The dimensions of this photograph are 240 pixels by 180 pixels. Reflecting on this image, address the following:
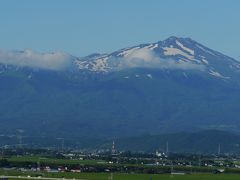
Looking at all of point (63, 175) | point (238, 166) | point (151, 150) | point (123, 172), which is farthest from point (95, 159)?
point (151, 150)

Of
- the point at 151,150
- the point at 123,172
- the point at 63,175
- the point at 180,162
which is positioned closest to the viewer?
the point at 63,175

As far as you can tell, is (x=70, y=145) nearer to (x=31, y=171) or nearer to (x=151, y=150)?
(x=151, y=150)

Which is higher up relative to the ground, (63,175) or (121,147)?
(121,147)

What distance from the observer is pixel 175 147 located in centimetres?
19650

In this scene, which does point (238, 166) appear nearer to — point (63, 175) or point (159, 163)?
point (159, 163)

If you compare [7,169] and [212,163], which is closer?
[7,169]

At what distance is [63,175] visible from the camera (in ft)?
310

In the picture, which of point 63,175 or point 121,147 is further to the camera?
point 121,147

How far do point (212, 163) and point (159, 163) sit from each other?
24.7 ft

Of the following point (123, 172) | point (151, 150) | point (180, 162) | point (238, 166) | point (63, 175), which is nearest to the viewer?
point (63, 175)

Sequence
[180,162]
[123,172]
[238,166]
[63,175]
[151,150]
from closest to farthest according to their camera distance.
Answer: [63,175] < [123,172] < [238,166] < [180,162] < [151,150]

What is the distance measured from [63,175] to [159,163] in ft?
116

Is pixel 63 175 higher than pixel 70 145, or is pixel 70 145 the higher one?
pixel 70 145

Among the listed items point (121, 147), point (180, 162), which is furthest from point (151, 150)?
point (180, 162)
